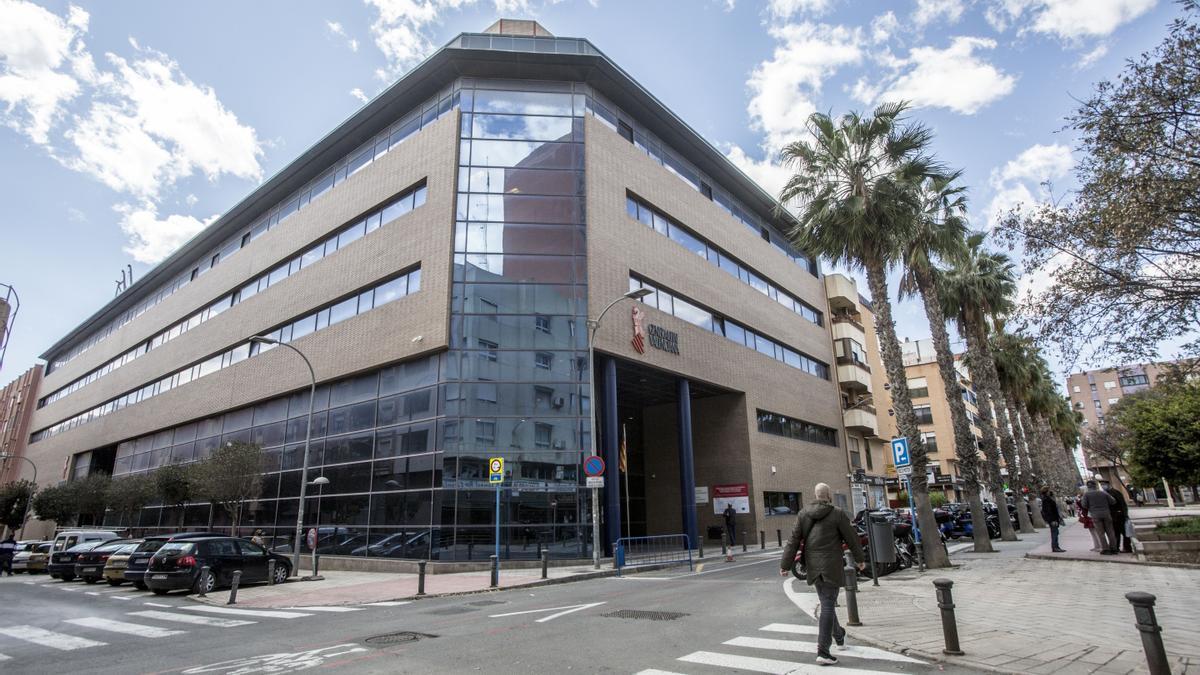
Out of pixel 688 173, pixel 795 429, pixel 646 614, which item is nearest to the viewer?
pixel 646 614

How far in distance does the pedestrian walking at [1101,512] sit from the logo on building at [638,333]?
14971mm

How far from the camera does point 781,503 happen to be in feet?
109

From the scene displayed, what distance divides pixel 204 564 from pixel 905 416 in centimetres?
1893

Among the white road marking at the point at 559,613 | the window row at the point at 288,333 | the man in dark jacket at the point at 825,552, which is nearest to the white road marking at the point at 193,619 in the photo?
the white road marking at the point at 559,613

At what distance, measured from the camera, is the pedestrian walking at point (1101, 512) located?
1497 cm

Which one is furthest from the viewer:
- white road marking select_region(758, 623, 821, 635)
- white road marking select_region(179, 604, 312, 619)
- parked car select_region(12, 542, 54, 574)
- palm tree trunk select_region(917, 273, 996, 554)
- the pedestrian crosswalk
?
parked car select_region(12, 542, 54, 574)

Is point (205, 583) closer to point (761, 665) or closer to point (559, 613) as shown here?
point (559, 613)

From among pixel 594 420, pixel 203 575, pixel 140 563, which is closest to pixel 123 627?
pixel 203 575

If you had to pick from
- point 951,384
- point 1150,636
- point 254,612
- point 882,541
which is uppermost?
point 951,384

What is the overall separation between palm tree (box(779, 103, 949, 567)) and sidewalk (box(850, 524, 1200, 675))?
4.89 meters

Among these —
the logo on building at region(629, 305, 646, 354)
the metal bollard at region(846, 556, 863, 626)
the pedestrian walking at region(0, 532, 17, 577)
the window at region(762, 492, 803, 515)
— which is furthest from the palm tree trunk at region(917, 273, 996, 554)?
the pedestrian walking at region(0, 532, 17, 577)

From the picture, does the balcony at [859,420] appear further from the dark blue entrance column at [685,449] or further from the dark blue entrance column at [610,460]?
the dark blue entrance column at [610,460]

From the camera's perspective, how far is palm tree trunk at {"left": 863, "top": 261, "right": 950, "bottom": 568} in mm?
15008

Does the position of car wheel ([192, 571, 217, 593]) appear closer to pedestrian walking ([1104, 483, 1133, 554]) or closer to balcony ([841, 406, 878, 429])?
pedestrian walking ([1104, 483, 1133, 554])
